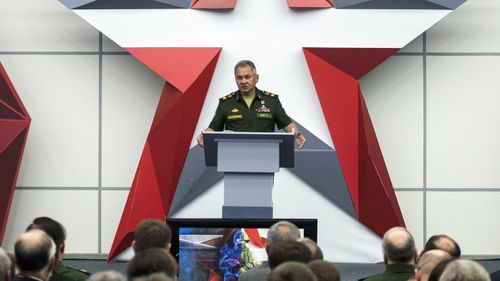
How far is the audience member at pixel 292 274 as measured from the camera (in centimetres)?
474

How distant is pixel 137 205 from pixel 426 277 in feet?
16.8

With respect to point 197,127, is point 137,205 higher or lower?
lower

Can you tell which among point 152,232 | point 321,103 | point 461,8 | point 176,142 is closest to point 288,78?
point 321,103

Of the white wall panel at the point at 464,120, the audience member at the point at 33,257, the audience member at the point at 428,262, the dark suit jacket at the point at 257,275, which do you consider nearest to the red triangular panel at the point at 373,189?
the white wall panel at the point at 464,120

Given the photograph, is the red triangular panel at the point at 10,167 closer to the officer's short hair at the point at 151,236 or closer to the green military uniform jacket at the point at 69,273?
the green military uniform jacket at the point at 69,273

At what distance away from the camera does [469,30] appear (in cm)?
1137

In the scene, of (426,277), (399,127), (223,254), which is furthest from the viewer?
(399,127)

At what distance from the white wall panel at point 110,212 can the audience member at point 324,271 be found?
636 centimetres

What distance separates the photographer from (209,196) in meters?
10.9

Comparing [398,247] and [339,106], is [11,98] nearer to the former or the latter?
[339,106]

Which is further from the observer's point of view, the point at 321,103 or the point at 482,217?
the point at 482,217

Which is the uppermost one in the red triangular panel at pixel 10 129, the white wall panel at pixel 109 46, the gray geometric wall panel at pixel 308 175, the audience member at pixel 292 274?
the white wall panel at pixel 109 46

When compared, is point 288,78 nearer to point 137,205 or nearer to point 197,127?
point 197,127

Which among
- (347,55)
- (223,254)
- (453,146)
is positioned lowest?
(223,254)
